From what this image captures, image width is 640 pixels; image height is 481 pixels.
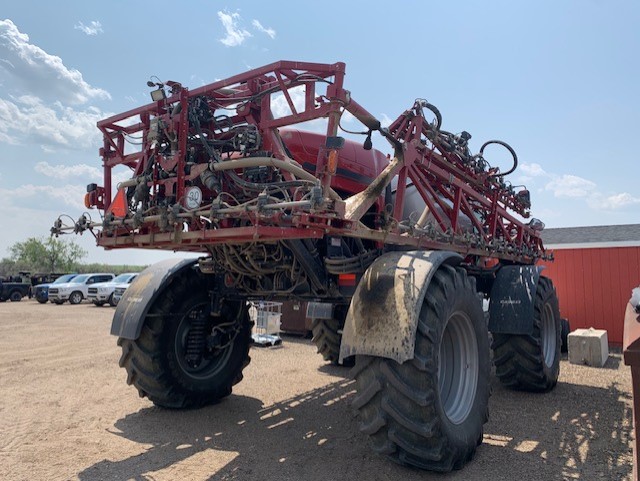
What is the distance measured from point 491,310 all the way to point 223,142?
4.05 m

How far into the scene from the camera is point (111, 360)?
8.63 metres

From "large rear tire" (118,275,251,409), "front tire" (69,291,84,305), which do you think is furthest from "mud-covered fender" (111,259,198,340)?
"front tire" (69,291,84,305)

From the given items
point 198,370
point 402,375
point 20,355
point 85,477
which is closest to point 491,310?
point 402,375

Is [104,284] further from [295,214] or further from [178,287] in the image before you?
[295,214]

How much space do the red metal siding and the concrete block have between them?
89.4 inches

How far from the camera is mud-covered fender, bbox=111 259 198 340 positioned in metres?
4.95

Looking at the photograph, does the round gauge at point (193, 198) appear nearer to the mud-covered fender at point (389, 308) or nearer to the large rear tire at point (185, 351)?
the mud-covered fender at point (389, 308)

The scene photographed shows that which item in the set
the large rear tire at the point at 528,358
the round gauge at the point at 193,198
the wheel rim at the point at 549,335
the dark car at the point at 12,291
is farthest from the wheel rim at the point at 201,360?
the dark car at the point at 12,291

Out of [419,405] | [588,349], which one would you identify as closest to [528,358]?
[419,405]

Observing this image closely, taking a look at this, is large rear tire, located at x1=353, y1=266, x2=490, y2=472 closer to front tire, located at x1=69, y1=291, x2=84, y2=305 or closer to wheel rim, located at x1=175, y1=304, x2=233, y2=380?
wheel rim, located at x1=175, y1=304, x2=233, y2=380

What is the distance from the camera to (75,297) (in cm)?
2502

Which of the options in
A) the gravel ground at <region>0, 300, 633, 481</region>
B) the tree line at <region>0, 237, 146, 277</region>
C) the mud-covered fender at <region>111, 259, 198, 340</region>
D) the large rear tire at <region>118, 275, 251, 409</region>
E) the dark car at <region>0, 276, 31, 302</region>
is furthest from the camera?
the tree line at <region>0, 237, 146, 277</region>

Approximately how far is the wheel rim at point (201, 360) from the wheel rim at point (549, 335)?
440cm

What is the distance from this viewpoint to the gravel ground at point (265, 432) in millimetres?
3775
